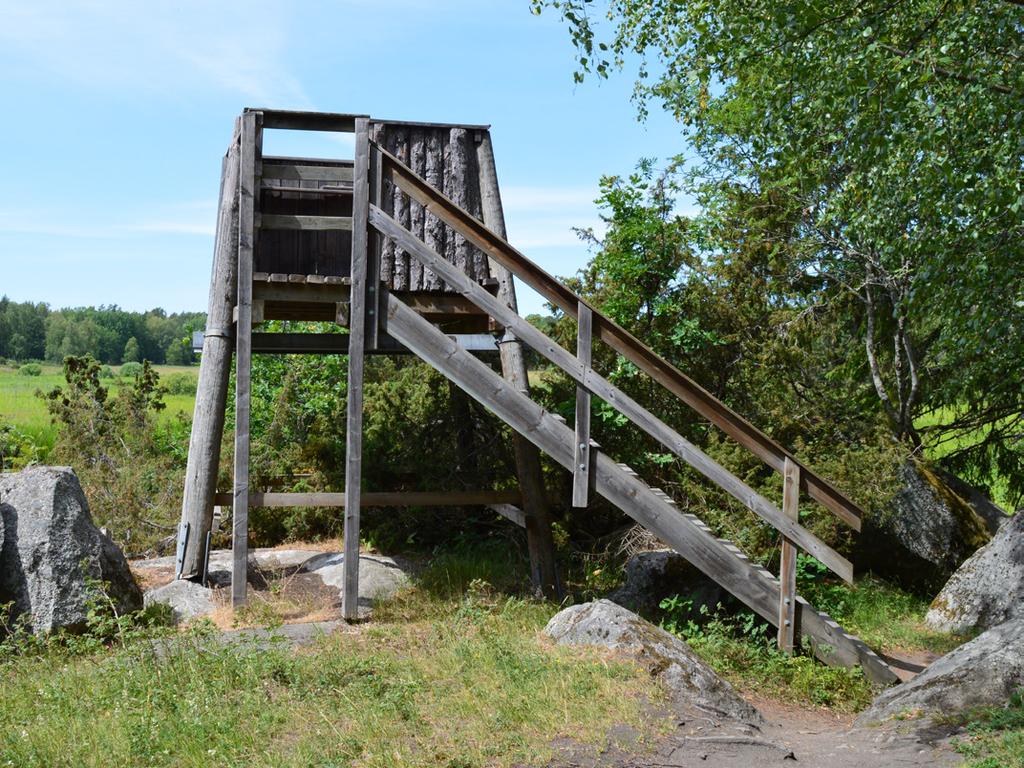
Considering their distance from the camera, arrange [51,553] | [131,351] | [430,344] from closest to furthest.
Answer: [51,553], [430,344], [131,351]

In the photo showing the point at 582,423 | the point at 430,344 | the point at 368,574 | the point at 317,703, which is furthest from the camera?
the point at 368,574

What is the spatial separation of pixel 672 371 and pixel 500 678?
9.81 feet

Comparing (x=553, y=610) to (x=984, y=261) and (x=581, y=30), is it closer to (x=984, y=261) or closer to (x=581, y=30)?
(x=984, y=261)

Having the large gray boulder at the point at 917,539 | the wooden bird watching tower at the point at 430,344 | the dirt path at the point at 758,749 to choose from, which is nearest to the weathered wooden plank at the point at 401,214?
the wooden bird watching tower at the point at 430,344

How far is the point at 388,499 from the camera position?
999 cm

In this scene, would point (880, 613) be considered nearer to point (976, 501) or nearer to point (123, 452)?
point (976, 501)

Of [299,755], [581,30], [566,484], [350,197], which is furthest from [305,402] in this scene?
[299,755]

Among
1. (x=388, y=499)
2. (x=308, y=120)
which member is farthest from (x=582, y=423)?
(x=308, y=120)

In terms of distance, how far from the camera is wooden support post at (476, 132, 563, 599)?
34.1ft

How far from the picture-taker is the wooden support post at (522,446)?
10406 millimetres

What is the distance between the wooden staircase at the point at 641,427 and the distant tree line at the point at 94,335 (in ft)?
239

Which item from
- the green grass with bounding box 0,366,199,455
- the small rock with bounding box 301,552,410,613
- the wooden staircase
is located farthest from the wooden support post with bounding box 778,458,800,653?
the green grass with bounding box 0,366,199,455

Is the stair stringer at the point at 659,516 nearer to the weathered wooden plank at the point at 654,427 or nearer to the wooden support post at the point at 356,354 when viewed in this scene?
the weathered wooden plank at the point at 654,427

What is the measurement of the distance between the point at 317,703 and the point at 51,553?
11.3ft
